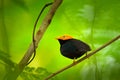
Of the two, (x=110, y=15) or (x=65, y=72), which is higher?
(x=110, y=15)

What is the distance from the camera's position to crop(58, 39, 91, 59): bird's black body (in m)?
0.99

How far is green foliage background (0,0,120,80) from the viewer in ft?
3.56

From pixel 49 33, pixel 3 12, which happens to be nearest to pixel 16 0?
pixel 3 12

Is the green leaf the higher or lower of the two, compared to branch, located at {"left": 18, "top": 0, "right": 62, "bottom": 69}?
lower

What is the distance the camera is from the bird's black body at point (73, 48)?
991mm

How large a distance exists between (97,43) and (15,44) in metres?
0.29

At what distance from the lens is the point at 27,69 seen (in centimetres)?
103

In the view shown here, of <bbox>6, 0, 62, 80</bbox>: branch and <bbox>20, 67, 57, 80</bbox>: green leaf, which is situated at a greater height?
<bbox>6, 0, 62, 80</bbox>: branch

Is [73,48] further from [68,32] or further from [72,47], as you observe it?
[68,32]

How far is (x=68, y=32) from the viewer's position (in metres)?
1.10

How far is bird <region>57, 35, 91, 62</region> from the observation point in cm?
99

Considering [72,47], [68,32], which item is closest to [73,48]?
[72,47]

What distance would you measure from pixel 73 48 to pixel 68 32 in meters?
0.12

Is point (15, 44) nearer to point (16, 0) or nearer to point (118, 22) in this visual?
point (16, 0)
